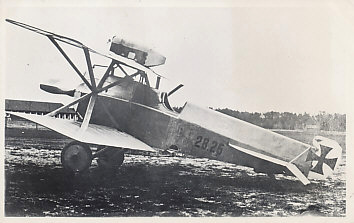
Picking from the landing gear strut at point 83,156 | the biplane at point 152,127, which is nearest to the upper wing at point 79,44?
the biplane at point 152,127

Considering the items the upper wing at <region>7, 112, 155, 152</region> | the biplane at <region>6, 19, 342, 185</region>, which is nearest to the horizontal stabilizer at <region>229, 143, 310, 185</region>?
the biplane at <region>6, 19, 342, 185</region>

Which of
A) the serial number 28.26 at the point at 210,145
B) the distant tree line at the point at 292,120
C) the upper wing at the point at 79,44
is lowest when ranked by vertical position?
the serial number 28.26 at the point at 210,145

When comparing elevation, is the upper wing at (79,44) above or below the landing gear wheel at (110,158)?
above

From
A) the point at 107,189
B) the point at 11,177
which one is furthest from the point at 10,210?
the point at 107,189

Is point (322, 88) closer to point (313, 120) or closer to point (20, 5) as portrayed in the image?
point (313, 120)

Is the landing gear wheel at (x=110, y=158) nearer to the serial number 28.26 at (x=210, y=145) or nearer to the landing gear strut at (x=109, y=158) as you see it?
the landing gear strut at (x=109, y=158)

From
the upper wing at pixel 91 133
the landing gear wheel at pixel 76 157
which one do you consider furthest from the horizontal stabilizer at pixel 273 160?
the landing gear wheel at pixel 76 157
